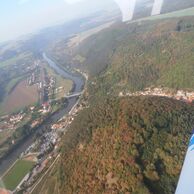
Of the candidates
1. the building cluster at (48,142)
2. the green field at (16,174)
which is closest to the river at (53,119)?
the green field at (16,174)

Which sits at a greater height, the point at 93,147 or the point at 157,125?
the point at 157,125

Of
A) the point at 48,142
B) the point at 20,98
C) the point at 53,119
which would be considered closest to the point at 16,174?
the point at 48,142

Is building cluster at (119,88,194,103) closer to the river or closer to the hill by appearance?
the river

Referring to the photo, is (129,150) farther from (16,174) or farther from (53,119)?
Result: (53,119)

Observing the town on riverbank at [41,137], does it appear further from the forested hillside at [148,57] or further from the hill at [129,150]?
the forested hillside at [148,57]

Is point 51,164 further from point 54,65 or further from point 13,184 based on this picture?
point 54,65

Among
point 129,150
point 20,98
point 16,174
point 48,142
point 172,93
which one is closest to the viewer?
point 129,150

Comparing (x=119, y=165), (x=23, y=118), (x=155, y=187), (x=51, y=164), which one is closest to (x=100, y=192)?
(x=119, y=165)
